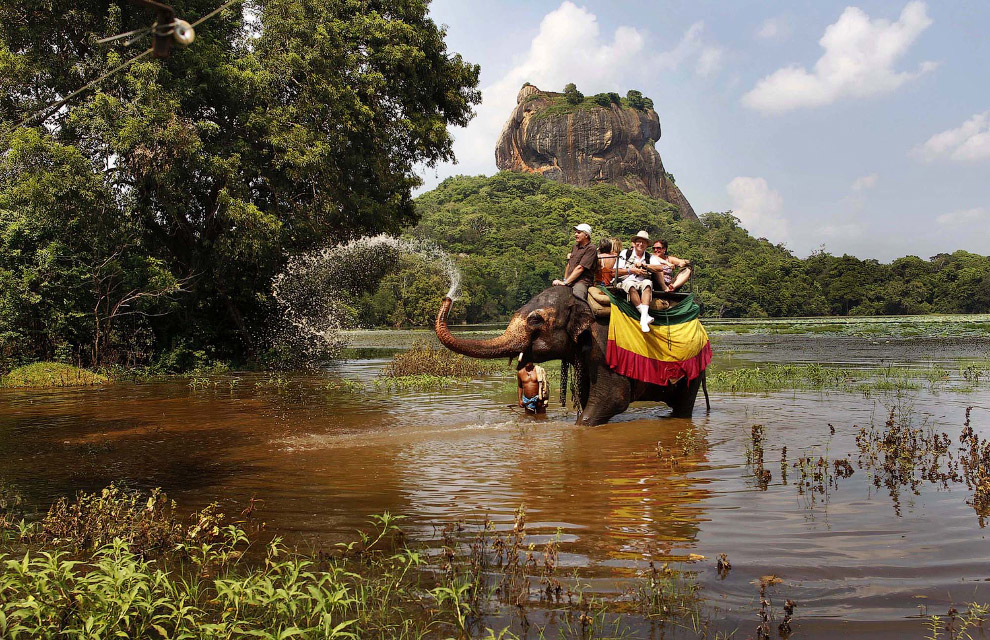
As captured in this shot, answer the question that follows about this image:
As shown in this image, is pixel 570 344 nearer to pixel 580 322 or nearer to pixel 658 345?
pixel 580 322

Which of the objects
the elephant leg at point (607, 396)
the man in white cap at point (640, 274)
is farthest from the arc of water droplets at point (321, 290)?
the elephant leg at point (607, 396)

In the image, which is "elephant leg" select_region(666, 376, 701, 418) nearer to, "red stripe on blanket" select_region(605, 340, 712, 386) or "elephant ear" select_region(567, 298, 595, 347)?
"red stripe on blanket" select_region(605, 340, 712, 386)

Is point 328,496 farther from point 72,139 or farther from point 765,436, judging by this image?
point 72,139

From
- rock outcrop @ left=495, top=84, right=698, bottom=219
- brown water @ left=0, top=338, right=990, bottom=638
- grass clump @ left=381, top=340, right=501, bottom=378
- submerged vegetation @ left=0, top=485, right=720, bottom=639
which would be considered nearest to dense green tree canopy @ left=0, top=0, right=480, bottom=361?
grass clump @ left=381, top=340, right=501, bottom=378

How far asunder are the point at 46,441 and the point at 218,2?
45.8ft

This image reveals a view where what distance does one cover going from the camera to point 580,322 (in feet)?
30.5

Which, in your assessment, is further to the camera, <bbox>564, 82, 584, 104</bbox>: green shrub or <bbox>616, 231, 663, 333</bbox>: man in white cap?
<bbox>564, 82, 584, 104</bbox>: green shrub

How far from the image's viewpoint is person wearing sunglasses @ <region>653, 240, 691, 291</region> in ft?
31.9

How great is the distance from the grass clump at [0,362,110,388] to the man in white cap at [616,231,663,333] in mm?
12564

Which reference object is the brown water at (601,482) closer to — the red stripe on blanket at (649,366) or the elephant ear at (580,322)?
the red stripe on blanket at (649,366)

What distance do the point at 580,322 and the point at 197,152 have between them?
38.6 ft

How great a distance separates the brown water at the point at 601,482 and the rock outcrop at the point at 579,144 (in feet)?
488

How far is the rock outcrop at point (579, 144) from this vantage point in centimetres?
15738

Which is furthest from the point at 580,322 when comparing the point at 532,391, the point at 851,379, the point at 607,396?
the point at 851,379
